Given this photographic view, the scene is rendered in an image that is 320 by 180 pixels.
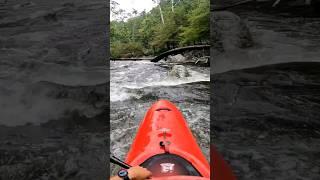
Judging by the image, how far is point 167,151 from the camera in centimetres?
330

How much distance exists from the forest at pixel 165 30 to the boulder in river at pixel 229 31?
17.6 m

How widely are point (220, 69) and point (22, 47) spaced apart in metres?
0.55

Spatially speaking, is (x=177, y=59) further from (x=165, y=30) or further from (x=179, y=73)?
(x=179, y=73)

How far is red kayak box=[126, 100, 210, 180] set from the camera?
2920mm

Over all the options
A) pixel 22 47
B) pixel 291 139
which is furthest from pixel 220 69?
pixel 22 47

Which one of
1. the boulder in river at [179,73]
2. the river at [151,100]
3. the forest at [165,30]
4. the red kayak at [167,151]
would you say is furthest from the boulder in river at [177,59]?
the red kayak at [167,151]

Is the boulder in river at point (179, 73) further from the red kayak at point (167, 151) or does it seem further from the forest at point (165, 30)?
the red kayak at point (167, 151)

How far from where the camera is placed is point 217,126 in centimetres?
99

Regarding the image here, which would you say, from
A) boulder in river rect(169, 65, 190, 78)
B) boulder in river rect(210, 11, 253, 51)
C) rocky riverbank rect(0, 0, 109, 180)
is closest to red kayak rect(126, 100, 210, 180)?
rocky riverbank rect(0, 0, 109, 180)

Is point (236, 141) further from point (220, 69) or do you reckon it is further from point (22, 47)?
point (22, 47)

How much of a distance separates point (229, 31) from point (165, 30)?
25225 mm

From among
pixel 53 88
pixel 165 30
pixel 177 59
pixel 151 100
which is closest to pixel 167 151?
pixel 53 88

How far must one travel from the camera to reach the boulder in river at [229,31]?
95cm

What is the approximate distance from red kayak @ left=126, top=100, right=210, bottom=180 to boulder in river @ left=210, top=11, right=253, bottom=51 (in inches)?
43.5
